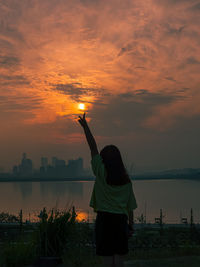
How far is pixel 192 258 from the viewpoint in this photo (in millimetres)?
6496

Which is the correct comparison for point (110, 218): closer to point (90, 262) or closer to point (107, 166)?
point (107, 166)

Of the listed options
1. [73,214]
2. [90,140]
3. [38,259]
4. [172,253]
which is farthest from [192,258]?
[90,140]

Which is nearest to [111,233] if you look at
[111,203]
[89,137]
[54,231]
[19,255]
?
[111,203]

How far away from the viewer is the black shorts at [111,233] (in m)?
3.48

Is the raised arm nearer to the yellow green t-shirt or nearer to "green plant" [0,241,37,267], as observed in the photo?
the yellow green t-shirt

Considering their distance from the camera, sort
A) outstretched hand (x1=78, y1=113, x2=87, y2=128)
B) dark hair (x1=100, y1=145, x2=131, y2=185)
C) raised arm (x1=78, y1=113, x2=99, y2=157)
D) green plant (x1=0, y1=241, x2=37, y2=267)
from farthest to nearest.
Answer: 1. green plant (x1=0, y1=241, x2=37, y2=267)
2. outstretched hand (x1=78, y1=113, x2=87, y2=128)
3. raised arm (x1=78, y1=113, x2=99, y2=157)
4. dark hair (x1=100, y1=145, x2=131, y2=185)

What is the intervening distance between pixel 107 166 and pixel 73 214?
2.71 metres

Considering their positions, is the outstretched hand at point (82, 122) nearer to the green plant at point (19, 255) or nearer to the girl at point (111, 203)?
the girl at point (111, 203)

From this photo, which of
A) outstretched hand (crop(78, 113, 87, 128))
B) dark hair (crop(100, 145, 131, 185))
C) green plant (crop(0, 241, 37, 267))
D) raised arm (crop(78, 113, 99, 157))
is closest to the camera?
dark hair (crop(100, 145, 131, 185))

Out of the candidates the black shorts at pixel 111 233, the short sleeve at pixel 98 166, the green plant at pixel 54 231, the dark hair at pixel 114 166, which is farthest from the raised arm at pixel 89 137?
the green plant at pixel 54 231

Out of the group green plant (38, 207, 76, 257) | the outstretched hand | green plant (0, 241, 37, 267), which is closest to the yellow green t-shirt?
the outstretched hand

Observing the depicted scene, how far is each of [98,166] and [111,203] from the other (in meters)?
0.40

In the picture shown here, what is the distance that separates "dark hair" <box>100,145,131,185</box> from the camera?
3.42 metres

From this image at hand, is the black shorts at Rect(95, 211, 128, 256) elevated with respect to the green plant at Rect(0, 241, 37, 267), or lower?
elevated
